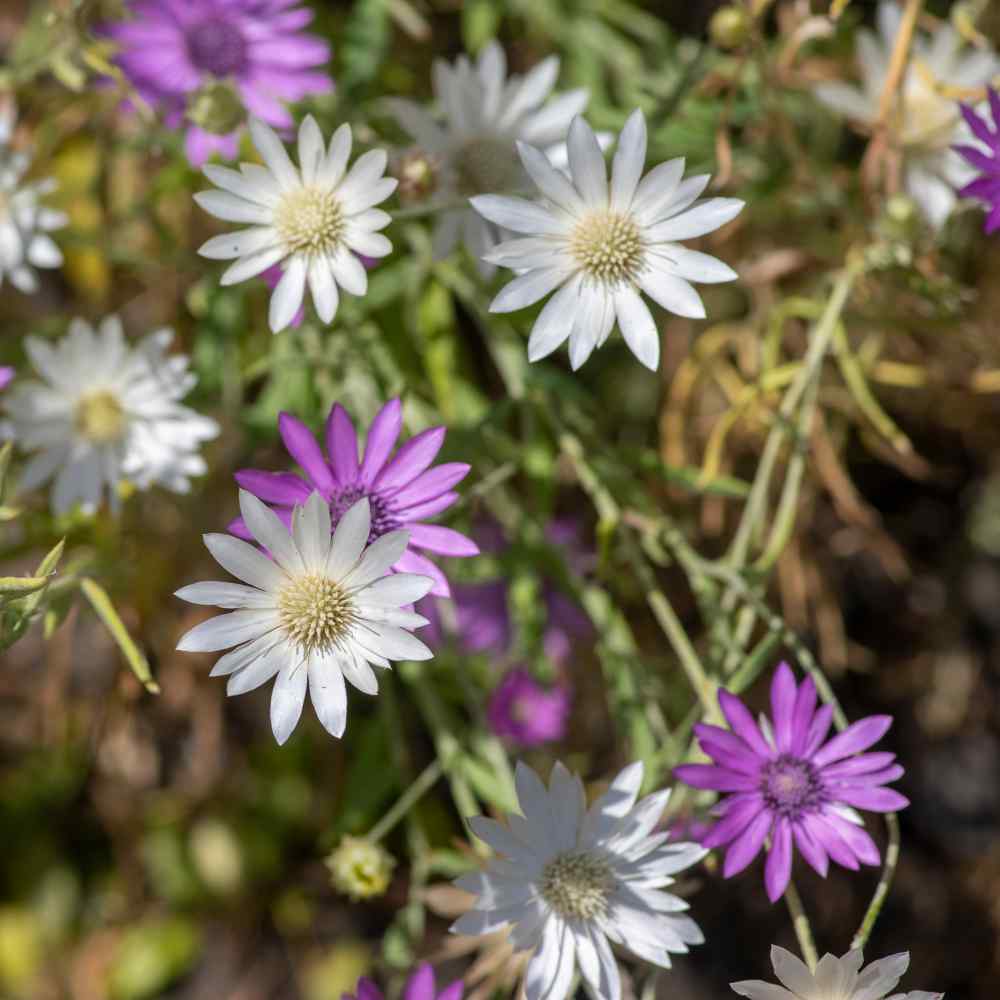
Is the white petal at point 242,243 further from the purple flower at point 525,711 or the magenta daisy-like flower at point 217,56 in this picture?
A: the purple flower at point 525,711

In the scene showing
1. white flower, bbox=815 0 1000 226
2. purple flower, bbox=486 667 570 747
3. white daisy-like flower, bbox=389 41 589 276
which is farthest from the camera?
purple flower, bbox=486 667 570 747

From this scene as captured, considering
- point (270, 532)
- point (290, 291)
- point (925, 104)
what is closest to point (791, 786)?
point (270, 532)

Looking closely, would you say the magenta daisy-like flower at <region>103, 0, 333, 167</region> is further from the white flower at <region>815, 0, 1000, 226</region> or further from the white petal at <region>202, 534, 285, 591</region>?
the white flower at <region>815, 0, 1000, 226</region>

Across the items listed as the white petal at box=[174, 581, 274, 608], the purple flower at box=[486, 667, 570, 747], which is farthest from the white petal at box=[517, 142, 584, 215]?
the purple flower at box=[486, 667, 570, 747]

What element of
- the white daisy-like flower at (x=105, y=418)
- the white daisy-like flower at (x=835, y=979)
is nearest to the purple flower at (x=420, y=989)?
the white daisy-like flower at (x=835, y=979)

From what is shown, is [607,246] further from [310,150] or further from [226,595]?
[226,595]

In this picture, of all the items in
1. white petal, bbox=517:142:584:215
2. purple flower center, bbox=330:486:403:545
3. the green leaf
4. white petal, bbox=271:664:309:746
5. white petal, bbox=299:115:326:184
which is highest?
white petal, bbox=517:142:584:215

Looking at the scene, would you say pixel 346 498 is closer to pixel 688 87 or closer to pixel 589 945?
pixel 589 945
